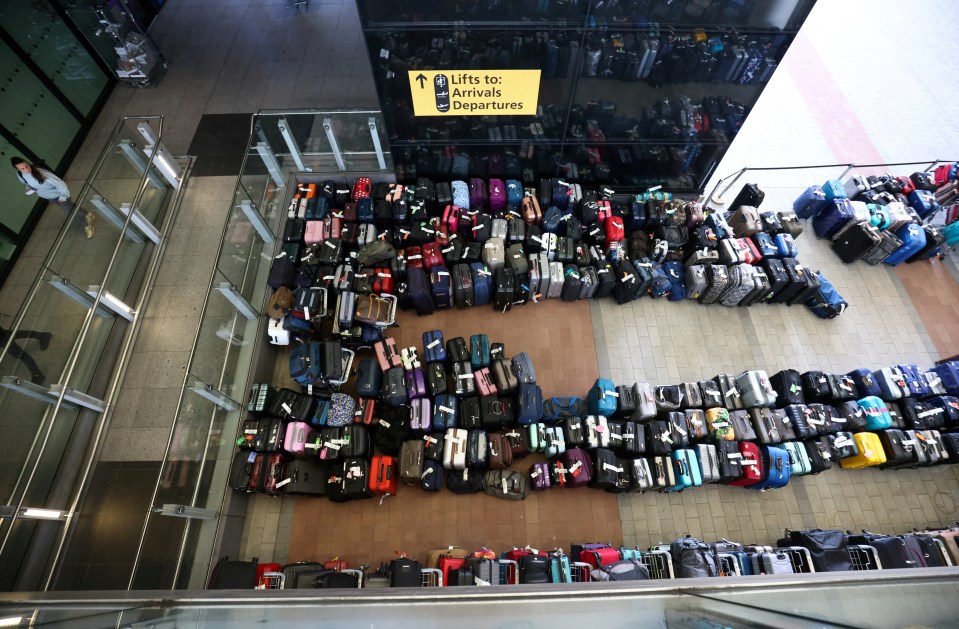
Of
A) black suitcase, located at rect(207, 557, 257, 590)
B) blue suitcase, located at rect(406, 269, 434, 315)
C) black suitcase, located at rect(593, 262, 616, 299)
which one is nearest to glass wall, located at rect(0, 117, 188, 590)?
black suitcase, located at rect(207, 557, 257, 590)

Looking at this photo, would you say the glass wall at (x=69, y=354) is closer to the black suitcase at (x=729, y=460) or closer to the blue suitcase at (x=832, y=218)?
the black suitcase at (x=729, y=460)

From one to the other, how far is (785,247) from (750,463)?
15.1 feet

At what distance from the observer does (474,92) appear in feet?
27.4

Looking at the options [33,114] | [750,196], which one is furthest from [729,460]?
[33,114]

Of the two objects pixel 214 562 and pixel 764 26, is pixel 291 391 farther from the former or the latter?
pixel 764 26

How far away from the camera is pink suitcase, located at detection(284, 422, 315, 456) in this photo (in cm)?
694

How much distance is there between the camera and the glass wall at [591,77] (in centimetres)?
752

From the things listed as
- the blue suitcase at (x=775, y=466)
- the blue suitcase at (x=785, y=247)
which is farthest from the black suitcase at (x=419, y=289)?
the blue suitcase at (x=785, y=247)

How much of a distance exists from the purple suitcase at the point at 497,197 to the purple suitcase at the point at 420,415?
4130 millimetres

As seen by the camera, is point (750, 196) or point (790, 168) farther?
point (790, 168)

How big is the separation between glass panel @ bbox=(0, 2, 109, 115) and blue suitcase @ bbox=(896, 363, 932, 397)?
1711 cm

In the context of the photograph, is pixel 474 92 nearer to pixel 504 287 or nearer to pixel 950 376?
pixel 504 287

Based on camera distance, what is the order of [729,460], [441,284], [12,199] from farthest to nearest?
[12,199] < [441,284] < [729,460]

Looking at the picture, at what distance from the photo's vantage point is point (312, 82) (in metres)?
11.5
